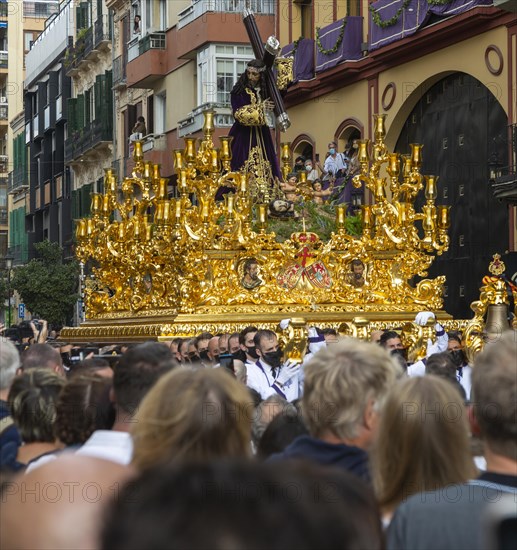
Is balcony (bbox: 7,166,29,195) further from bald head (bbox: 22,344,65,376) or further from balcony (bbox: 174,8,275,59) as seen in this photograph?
bald head (bbox: 22,344,65,376)

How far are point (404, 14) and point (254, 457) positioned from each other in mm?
21765

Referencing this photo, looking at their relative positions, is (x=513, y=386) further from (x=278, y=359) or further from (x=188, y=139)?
(x=188, y=139)

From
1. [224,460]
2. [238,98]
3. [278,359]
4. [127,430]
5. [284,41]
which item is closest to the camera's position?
[224,460]

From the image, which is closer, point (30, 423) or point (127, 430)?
point (127, 430)

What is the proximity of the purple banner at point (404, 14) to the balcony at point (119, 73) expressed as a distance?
1626cm

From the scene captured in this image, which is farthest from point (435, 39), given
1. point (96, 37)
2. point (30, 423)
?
point (96, 37)

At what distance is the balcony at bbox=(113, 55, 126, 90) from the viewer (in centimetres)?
4238

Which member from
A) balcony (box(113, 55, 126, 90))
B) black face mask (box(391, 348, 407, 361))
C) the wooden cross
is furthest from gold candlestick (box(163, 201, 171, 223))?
balcony (box(113, 55, 126, 90))

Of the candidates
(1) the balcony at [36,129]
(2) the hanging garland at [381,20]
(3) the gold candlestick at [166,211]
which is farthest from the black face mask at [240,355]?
(1) the balcony at [36,129]

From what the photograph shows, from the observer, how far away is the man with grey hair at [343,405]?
15.2 ft

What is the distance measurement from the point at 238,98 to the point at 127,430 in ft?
45.6

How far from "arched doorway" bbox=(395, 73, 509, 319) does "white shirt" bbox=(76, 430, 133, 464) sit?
59.7 feet

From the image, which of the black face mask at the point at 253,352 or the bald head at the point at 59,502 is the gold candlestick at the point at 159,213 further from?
the bald head at the point at 59,502

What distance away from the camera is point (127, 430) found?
507cm
